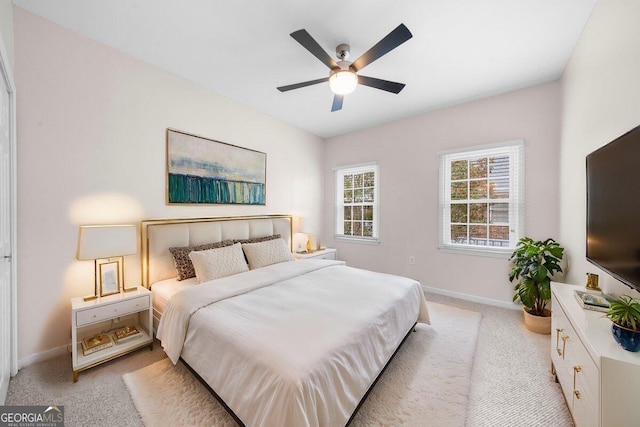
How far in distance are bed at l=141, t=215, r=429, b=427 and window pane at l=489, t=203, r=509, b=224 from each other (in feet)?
5.59

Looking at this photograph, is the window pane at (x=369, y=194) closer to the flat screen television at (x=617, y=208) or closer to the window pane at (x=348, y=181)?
the window pane at (x=348, y=181)

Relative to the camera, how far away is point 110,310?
79.6 inches

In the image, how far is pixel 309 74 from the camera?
272 centimetres

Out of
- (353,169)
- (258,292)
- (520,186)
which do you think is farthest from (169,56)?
(520,186)

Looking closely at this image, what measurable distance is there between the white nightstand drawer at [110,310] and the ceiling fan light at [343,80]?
2568 millimetres

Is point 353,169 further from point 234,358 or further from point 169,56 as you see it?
point 234,358

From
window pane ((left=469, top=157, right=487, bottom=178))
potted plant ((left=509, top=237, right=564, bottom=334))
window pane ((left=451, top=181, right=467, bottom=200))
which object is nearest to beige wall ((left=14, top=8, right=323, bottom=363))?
window pane ((left=451, top=181, right=467, bottom=200))

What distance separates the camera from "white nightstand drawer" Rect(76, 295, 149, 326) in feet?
6.22

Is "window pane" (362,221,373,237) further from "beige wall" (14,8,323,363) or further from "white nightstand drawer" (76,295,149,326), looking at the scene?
"white nightstand drawer" (76,295,149,326)

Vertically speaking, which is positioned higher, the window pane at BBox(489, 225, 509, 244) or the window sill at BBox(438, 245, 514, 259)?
the window pane at BBox(489, 225, 509, 244)

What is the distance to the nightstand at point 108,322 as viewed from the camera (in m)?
1.87

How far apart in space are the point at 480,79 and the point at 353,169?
7.69 ft

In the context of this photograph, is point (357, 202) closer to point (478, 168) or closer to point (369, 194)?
point (369, 194)

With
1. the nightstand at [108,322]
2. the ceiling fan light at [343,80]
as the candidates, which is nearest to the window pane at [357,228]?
the ceiling fan light at [343,80]
